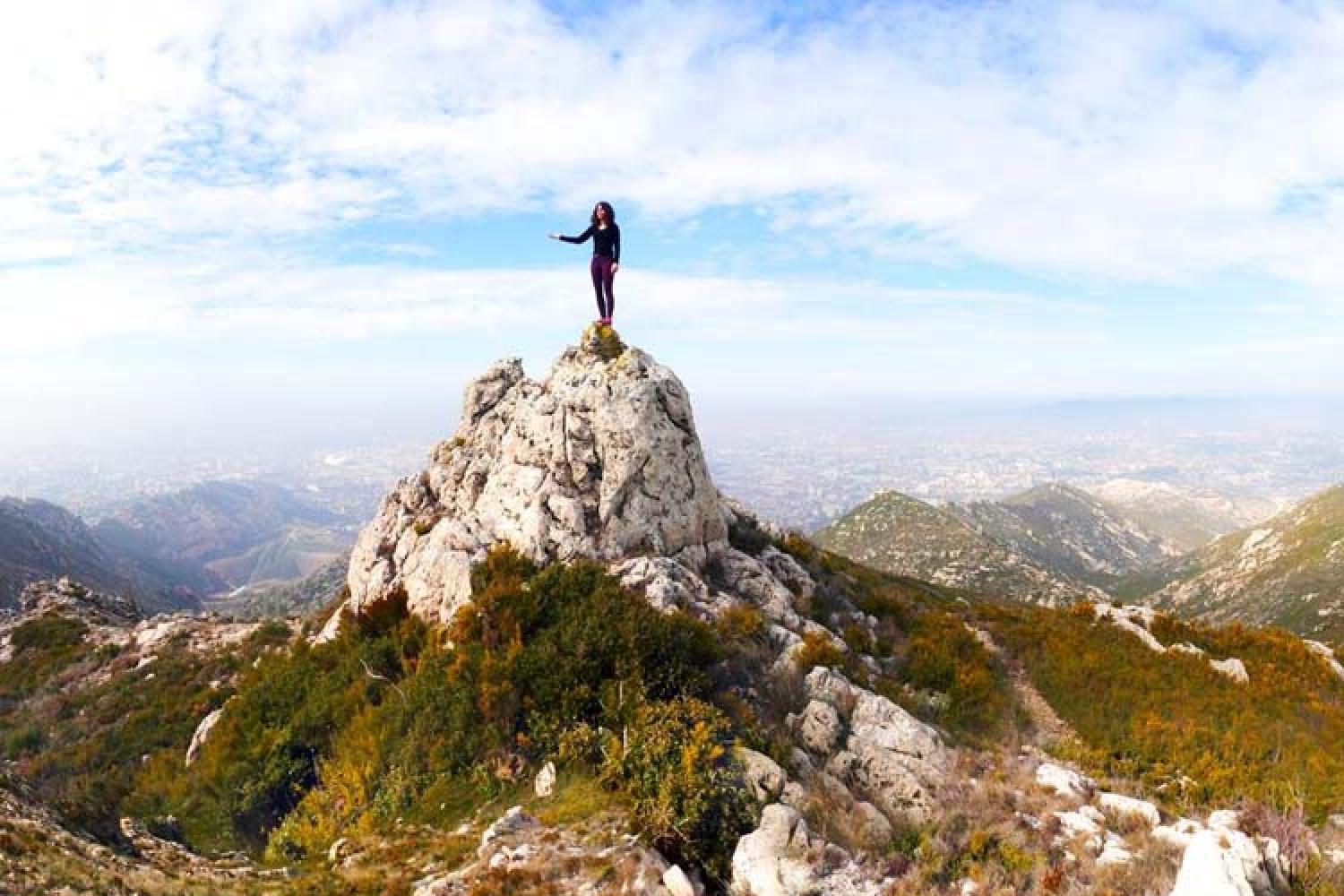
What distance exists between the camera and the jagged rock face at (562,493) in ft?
59.1

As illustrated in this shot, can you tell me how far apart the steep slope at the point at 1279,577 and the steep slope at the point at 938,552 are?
24.2 metres

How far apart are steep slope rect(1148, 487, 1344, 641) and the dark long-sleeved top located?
97.5m

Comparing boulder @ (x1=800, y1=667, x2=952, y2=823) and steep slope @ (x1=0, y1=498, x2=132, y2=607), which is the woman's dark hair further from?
steep slope @ (x1=0, y1=498, x2=132, y2=607)

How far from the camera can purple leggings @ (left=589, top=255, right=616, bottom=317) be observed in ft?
68.9

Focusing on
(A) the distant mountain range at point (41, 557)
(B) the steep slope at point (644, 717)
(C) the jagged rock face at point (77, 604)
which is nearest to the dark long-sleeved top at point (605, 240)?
(B) the steep slope at point (644, 717)

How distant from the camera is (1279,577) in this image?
126375 mm

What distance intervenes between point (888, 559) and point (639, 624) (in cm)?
12678

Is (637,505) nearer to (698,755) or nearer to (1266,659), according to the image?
(698,755)

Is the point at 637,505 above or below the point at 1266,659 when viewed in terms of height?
above

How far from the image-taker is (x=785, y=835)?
346 inches

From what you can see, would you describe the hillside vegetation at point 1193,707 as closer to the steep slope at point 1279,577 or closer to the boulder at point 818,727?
the boulder at point 818,727

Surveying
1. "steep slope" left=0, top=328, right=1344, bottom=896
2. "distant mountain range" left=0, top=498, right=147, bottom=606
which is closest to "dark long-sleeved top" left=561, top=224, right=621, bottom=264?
"steep slope" left=0, top=328, right=1344, bottom=896

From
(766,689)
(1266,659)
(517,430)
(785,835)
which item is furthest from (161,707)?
(1266,659)

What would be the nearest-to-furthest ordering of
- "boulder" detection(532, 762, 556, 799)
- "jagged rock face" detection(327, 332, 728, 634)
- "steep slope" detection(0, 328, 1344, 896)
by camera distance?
"steep slope" detection(0, 328, 1344, 896) < "boulder" detection(532, 762, 556, 799) < "jagged rock face" detection(327, 332, 728, 634)
